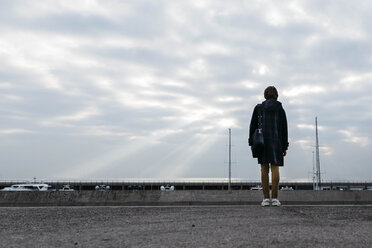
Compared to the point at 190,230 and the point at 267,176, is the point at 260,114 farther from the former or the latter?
the point at 190,230

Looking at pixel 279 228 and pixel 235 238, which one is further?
pixel 279 228

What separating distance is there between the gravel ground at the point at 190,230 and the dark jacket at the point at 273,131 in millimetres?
1626

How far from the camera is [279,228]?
15.4ft

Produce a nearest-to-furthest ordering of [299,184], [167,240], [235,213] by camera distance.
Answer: [167,240]
[235,213]
[299,184]

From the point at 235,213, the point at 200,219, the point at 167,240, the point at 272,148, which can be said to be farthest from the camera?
the point at 272,148

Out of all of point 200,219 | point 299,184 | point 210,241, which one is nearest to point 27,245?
point 210,241

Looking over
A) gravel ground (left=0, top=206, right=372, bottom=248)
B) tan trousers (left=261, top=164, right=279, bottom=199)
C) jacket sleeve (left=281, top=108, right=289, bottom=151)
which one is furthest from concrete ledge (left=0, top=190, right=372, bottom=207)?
gravel ground (left=0, top=206, right=372, bottom=248)

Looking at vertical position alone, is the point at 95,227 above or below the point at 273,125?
below

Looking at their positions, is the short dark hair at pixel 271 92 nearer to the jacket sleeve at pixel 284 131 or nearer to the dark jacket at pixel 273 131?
the dark jacket at pixel 273 131

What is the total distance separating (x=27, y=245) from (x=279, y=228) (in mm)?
2579

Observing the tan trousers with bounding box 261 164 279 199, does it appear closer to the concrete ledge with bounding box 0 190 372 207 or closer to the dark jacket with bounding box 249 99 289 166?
the dark jacket with bounding box 249 99 289 166

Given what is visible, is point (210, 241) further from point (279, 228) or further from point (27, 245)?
point (27, 245)

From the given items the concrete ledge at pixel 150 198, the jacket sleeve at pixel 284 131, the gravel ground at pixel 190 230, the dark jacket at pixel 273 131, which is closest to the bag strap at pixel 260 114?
the dark jacket at pixel 273 131

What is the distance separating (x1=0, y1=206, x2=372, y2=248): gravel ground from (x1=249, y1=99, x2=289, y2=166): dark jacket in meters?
1.63
